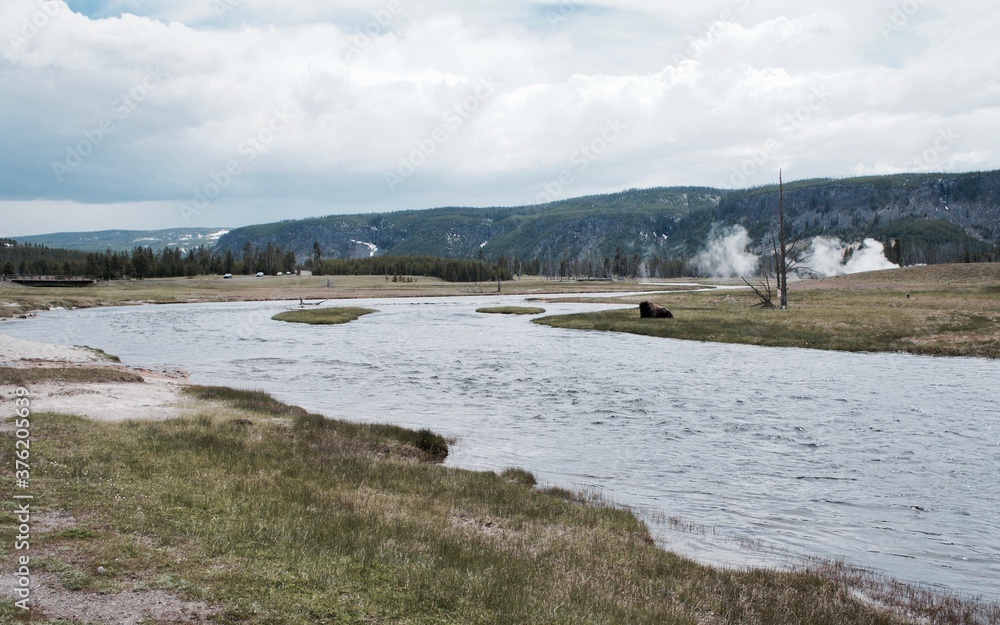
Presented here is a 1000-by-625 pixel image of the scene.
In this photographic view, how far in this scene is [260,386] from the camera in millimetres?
31500

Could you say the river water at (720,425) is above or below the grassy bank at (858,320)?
below

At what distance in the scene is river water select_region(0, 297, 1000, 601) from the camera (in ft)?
43.4

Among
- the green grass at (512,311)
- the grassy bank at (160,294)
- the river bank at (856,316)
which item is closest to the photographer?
the river bank at (856,316)

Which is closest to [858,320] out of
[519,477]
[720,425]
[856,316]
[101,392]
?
[856,316]

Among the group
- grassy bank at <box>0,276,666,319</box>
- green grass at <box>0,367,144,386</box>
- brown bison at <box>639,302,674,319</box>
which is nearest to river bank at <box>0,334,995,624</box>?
green grass at <box>0,367,144,386</box>

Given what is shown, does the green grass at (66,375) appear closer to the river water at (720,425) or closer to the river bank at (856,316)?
the river water at (720,425)

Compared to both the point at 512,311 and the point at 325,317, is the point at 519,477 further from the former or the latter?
the point at 512,311

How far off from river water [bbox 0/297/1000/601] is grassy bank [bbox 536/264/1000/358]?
12.0 ft

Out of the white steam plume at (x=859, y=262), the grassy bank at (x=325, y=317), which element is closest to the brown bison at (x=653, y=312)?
the grassy bank at (x=325, y=317)

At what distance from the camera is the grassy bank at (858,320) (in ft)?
138

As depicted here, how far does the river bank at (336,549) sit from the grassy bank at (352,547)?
0.11 ft

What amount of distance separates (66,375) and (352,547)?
2315 centimetres

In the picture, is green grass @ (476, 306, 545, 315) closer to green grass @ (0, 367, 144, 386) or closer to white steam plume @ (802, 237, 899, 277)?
green grass @ (0, 367, 144, 386)

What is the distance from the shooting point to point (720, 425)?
23016 millimetres
